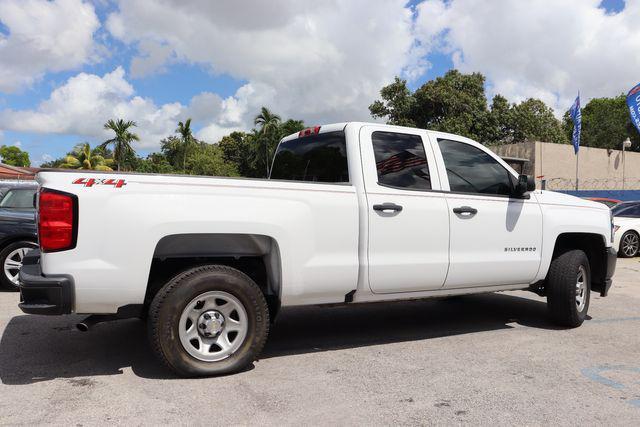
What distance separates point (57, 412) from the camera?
11.1 ft

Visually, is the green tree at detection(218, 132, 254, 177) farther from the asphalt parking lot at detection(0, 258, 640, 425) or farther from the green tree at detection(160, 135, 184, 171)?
the asphalt parking lot at detection(0, 258, 640, 425)

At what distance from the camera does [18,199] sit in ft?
25.4

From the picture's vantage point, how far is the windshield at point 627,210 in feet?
43.2

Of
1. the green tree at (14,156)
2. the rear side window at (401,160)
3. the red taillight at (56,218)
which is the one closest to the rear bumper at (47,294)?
the red taillight at (56,218)

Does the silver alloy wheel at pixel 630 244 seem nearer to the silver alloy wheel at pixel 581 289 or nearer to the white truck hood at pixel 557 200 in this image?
the white truck hood at pixel 557 200

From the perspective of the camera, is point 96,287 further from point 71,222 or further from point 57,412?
point 57,412

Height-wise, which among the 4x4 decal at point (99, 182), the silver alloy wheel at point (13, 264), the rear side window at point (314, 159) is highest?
the rear side window at point (314, 159)

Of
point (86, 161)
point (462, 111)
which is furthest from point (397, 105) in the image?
point (86, 161)

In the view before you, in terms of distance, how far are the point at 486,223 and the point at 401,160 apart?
1.05 metres

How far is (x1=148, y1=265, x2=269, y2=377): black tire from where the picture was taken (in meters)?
3.79

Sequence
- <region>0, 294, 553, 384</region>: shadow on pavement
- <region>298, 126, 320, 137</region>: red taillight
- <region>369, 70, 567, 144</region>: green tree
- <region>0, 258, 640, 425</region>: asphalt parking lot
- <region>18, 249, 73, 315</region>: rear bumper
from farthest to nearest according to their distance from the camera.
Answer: <region>369, 70, 567, 144</region>: green tree < <region>298, 126, 320, 137</region>: red taillight < <region>0, 294, 553, 384</region>: shadow on pavement < <region>18, 249, 73, 315</region>: rear bumper < <region>0, 258, 640, 425</region>: asphalt parking lot

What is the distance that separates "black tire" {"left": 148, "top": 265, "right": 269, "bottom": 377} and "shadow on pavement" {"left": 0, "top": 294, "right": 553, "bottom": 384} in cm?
30

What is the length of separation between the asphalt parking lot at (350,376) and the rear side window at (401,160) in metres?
1.51

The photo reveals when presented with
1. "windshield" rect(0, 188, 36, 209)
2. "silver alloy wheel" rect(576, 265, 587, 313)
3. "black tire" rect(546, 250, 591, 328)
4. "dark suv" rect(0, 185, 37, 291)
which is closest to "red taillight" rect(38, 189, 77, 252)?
"dark suv" rect(0, 185, 37, 291)
